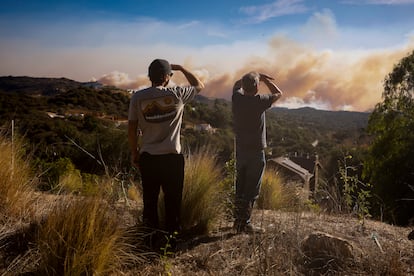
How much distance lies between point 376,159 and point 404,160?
1.54 metres

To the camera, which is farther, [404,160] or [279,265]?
[404,160]

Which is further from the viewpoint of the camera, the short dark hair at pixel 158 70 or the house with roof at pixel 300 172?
the house with roof at pixel 300 172

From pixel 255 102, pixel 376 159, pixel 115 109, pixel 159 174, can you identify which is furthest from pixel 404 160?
pixel 115 109

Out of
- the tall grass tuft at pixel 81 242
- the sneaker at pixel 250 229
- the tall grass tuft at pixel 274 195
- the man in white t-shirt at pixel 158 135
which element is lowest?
the tall grass tuft at pixel 274 195

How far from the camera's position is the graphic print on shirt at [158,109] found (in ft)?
12.3

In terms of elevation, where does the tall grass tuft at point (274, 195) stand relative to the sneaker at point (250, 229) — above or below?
below

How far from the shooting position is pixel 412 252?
4.44 m

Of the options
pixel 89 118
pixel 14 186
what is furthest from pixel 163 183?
pixel 89 118

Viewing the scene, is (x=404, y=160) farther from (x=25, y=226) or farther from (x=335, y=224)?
(x=25, y=226)

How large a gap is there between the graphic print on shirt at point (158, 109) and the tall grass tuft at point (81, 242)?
84 cm

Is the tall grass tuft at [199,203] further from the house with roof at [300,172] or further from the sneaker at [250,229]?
the house with roof at [300,172]

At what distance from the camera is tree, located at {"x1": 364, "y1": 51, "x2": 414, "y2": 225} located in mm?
17750

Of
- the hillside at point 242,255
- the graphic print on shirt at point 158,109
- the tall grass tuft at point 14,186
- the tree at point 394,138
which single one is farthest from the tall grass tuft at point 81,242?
the tree at point 394,138

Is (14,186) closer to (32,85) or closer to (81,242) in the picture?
(81,242)
